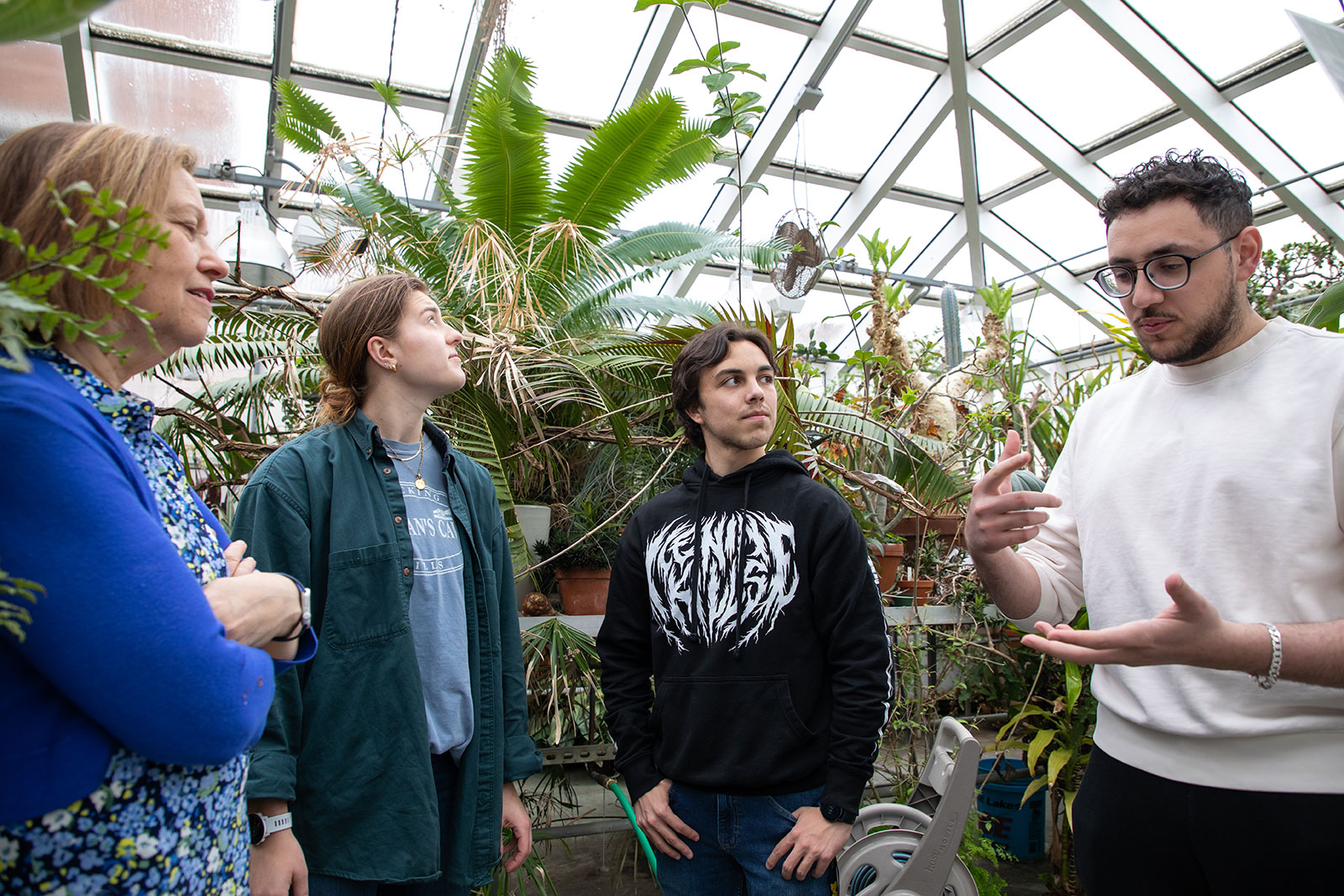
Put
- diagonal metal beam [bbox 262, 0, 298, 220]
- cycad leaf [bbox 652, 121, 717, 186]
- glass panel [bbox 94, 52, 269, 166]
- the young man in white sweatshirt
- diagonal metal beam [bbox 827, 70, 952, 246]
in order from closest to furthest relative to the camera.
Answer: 1. the young man in white sweatshirt
2. cycad leaf [bbox 652, 121, 717, 186]
3. diagonal metal beam [bbox 262, 0, 298, 220]
4. glass panel [bbox 94, 52, 269, 166]
5. diagonal metal beam [bbox 827, 70, 952, 246]

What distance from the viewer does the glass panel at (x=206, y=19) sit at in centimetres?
572

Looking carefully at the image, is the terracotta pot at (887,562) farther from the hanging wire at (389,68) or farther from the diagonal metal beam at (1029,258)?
the diagonal metal beam at (1029,258)

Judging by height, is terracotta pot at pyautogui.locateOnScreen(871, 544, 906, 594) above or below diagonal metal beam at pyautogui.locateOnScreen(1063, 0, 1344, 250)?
below

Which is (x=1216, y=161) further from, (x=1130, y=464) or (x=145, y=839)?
(x=145, y=839)

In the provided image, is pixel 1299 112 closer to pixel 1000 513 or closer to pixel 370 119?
pixel 1000 513

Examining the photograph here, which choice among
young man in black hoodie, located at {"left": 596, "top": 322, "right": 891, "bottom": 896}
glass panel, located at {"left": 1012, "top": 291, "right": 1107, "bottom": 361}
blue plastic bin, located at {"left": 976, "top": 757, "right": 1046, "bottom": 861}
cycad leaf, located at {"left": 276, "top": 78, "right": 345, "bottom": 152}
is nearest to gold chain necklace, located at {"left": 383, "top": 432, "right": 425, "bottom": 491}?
young man in black hoodie, located at {"left": 596, "top": 322, "right": 891, "bottom": 896}

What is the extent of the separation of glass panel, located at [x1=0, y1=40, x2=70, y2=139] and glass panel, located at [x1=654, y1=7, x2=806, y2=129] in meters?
5.46

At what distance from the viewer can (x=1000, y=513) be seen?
1328mm

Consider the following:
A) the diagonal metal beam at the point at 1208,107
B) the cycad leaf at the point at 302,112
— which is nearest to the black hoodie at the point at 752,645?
the cycad leaf at the point at 302,112

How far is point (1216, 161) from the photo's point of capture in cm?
136

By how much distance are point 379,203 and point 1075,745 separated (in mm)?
3415

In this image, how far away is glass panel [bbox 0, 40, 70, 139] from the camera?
1792 mm

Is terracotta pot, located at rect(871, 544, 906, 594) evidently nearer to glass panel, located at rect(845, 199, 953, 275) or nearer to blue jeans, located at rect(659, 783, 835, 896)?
blue jeans, located at rect(659, 783, 835, 896)

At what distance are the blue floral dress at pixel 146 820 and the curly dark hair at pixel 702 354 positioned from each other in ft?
3.79
